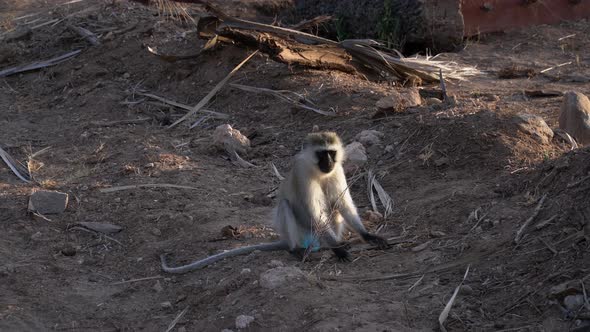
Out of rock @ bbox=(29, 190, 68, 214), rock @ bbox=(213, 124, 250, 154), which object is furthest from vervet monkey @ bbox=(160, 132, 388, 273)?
rock @ bbox=(213, 124, 250, 154)

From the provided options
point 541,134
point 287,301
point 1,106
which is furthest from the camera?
point 1,106

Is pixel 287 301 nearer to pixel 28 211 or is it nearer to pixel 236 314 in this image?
pixel 236 314

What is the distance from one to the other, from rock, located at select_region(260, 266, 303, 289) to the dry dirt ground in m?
0.06

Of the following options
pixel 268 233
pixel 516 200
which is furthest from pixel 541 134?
pixel 268 233

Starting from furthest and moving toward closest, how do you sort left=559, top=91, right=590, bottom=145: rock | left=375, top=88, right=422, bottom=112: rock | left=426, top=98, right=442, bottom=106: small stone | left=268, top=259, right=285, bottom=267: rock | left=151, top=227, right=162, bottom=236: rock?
1. left=426, top=98, right=442, bottom=106: small stone
2. left=375, top=88, right=422, bottom=112: rock
3. left=559, top=91, right=590, bottom=145: rock
4. left=151, top=227, right=162, bottom=236: rock
5. left=268, top=259, right=285, bottom=267: rock

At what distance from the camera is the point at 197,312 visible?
225 inches

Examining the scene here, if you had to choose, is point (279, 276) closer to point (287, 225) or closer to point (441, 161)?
point (287, 225)

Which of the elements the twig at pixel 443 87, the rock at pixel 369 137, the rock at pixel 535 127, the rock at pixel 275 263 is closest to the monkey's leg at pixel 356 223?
the rock at pixel 275 263

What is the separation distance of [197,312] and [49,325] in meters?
0.99

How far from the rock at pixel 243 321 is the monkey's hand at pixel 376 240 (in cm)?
142

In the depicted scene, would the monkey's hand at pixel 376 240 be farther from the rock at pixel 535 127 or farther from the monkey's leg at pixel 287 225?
the rock at pixel 535 127

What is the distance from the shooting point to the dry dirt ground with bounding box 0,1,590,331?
5164 millimetres

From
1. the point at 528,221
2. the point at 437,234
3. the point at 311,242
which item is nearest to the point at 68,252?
the point at 311,242

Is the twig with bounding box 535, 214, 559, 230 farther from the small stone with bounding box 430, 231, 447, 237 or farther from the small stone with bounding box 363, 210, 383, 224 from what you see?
the small stone with bounding box 363, 210, 383, 224
